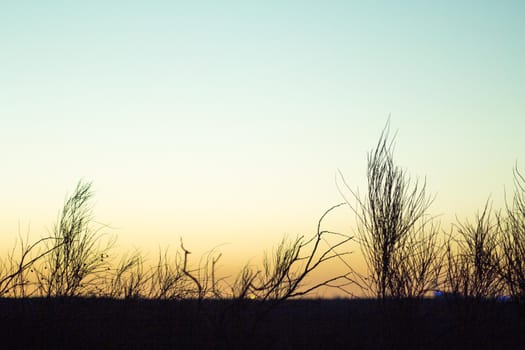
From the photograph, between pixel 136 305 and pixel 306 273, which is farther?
pixel 136 305

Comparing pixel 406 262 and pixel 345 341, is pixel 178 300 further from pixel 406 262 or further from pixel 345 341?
pixel 345 341

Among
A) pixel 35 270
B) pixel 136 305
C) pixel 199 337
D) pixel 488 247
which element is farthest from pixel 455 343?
pixel 35 270

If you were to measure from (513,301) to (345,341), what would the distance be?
8906mm

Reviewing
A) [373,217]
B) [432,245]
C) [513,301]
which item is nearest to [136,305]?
[373,217]

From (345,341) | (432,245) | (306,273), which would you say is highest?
(432,245)

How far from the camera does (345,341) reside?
20.4 metres

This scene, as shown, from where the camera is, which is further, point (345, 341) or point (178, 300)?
point (345, 341)

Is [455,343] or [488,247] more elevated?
[488,247]

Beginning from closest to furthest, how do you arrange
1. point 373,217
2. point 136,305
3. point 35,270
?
point 373,217, point 136,305, point 35,270

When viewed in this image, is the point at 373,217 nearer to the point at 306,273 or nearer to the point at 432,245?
the point at 432,245

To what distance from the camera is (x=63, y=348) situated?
11211 millimetres

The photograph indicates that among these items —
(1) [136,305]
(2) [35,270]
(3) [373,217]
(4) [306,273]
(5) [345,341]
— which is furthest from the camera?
(5) [345,341]

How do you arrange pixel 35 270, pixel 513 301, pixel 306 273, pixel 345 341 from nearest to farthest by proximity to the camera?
pixel 306 273 < pixel 513 301 < pixel 35 270 < pixel 345 341

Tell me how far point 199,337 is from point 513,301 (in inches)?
266
